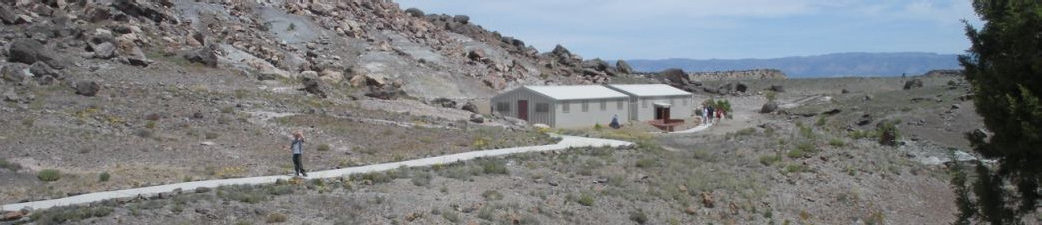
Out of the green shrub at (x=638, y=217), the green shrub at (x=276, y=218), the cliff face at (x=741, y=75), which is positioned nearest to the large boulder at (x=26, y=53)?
the green shrub at (x=276, y=218)

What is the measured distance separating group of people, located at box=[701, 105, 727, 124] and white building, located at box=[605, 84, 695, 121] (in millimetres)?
2036

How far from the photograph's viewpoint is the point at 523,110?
54344mm

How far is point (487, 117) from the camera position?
47.8 metres

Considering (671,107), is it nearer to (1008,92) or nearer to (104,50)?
(104,50)

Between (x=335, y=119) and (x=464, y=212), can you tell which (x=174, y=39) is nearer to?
(x=335, y=119)

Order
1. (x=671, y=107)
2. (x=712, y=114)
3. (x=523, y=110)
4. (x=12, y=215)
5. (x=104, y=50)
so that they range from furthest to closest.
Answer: (x=671, y=107) → (x=712, y=114) → (x=523, y=110) → (x=104, y=50) → (x=12, y=215)

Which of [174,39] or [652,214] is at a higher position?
[174,39]

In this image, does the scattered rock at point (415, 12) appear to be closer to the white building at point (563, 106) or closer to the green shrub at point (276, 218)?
the white building at point (563, 106)

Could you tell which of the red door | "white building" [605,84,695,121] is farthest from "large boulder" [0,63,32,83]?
"white building" [605,84,695,121]

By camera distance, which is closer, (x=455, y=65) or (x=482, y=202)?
(x=482, y=202)

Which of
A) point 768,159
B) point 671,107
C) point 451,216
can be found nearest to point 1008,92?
point 451,216

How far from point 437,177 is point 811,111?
1840 inches

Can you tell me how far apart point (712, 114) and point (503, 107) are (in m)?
14.9

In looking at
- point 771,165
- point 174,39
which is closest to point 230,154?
point 771,165
